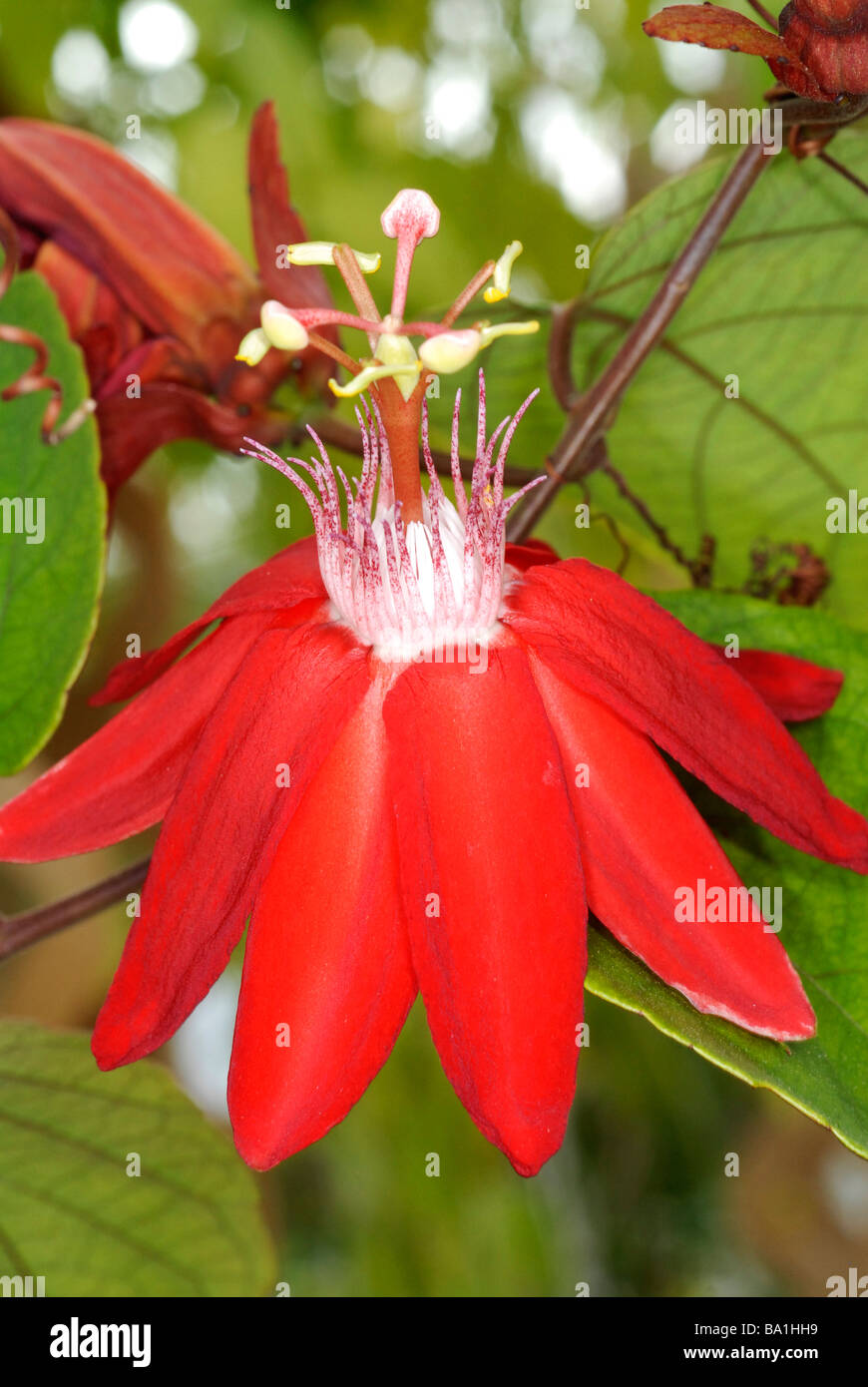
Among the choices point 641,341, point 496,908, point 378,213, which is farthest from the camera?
point 378,213

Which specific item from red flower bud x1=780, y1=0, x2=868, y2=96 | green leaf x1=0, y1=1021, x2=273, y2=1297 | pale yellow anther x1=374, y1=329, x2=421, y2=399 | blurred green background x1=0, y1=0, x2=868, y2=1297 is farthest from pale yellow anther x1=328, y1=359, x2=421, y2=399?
blurred green background x1=0, y1=0, x2=868, y2=1297

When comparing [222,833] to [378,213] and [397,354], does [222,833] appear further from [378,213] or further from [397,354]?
[378,213]

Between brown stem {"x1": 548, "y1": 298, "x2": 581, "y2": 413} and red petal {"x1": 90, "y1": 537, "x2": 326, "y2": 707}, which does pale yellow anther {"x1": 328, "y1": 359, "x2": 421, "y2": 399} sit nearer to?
red petal {"x1": 90, "y1": 537, "x2": 326, "y2": 707}

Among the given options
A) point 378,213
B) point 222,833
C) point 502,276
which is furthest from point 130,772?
point 378,213

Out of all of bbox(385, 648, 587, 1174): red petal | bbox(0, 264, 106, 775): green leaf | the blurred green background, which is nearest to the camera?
bbox(385, 648, 587, 1174): red petal
